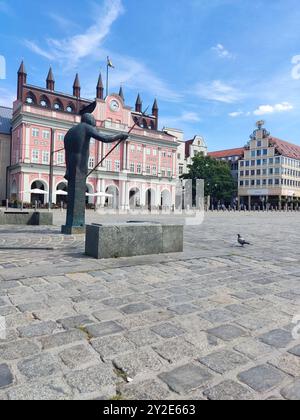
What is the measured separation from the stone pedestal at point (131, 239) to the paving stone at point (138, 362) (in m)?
3.48

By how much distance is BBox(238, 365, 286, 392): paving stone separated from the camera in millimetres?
2162

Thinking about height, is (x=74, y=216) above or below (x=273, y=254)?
above

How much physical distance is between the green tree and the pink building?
5641 mm

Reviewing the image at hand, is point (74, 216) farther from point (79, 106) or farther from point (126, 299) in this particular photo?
point (79, 106)

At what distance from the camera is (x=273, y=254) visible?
7.41 m

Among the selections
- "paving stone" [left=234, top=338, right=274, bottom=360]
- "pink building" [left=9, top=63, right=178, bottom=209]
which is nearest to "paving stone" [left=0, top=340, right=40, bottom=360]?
"paving stone" [left=234, top=338, right=274, bottom=360]

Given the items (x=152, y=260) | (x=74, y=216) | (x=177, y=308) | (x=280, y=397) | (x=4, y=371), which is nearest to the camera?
(x=280, y=397)

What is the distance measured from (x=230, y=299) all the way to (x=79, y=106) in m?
57.5

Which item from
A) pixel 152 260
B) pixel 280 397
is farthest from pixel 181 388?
pixel 152 260

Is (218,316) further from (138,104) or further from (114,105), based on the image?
(138,104)

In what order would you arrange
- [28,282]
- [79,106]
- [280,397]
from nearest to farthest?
[280,397] → [28,282] → [79,106]

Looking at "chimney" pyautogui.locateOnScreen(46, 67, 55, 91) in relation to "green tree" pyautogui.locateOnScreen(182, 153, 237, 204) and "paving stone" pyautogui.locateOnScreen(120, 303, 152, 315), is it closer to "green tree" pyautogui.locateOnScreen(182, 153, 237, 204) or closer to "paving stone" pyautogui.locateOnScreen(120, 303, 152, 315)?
"green tree" pyautogui.locateOnScreen(182, 153, 237, 204)

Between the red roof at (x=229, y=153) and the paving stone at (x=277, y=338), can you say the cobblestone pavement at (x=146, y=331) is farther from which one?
the red roof at (x=229, y=153)
